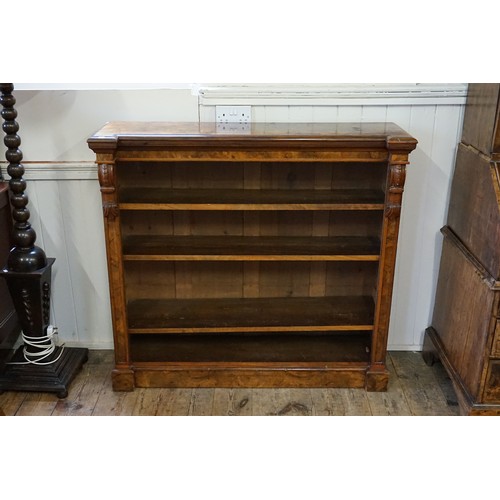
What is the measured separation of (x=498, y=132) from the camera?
1938 millimetres

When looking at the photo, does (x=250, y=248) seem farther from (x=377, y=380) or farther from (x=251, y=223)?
(x=377, y=380)

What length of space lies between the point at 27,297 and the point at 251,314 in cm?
93

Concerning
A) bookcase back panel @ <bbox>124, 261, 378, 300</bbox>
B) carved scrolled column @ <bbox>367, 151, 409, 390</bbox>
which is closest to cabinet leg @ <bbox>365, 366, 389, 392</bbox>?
carved scrolled column @ <bbox>367, 151, 409, 390</bbox>

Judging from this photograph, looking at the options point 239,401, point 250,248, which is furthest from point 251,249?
point 239,401

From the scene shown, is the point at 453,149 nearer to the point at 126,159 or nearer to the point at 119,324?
the point at 126,159

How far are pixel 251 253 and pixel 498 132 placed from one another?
1.00 m

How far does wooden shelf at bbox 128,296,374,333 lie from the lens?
2357 millimetres

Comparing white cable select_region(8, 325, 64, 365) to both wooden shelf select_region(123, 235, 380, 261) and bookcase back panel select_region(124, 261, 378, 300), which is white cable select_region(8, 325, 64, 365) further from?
wooden shelf select_region(123, 235, 380, 261)

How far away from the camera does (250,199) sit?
2184 millimetres

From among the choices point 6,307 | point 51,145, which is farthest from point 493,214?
point 6,307

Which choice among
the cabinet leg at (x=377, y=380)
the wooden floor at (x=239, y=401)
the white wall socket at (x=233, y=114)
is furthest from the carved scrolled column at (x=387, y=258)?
the white wall socket at (x=233, y=114)

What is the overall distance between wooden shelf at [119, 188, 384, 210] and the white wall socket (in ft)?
0.93

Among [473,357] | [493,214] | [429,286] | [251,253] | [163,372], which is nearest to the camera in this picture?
[493,214]

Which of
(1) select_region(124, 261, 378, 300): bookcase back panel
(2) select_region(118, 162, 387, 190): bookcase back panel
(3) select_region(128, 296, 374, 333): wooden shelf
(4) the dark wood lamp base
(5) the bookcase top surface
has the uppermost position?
(5) the bookcase top surface
